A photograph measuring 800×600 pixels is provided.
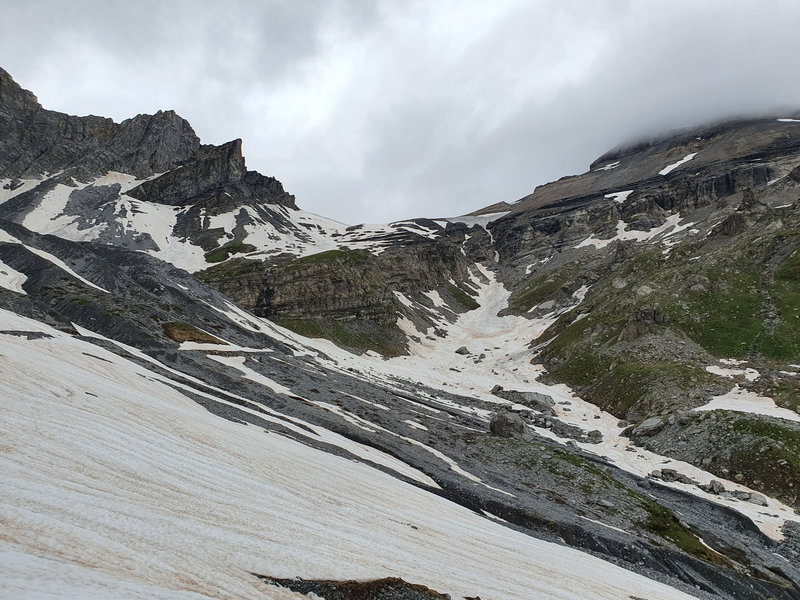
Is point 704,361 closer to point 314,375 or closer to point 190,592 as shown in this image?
point 314,375

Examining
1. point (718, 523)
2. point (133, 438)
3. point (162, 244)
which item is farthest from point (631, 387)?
point (162, 244)

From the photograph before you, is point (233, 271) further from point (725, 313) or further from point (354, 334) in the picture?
point (725, 313)

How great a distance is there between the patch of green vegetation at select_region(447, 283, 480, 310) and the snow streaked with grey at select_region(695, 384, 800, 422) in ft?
343

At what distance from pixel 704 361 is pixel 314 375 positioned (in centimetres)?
5650

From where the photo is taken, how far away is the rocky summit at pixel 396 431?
10664mm

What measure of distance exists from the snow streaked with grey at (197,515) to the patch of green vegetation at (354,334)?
81.8 m

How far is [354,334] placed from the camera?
11438cm

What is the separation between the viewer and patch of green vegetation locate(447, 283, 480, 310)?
162 meters

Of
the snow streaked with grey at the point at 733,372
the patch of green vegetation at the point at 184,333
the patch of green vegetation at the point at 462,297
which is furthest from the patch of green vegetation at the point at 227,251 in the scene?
the snow streaked with grey at the point at 733,372

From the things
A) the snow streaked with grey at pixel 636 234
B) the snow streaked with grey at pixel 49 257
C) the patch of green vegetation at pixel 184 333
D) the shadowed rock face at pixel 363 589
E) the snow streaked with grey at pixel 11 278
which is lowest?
the shadowed rock face at pixel 363 589

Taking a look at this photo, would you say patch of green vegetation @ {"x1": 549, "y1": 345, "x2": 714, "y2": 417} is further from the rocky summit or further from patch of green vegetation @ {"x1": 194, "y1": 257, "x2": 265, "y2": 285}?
patch of green vegetation @ {"x1": 194, "y1": 257, "x2": 265, "y2": 285}

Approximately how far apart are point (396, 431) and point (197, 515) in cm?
3307

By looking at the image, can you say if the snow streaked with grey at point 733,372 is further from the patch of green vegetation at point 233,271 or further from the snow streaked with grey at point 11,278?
the patch of green vegetation at point 233,271

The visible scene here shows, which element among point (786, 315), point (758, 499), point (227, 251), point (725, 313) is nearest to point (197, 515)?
point (758, 499)
